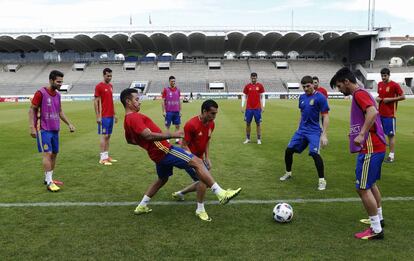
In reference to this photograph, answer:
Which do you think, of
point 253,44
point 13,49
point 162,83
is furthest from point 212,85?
point 13,49

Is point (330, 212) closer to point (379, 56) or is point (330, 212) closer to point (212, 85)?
point (212, 85)

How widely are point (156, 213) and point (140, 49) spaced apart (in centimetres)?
6252

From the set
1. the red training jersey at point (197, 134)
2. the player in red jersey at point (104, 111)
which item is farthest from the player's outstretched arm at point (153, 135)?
the player in red jersey at point (104, 111)

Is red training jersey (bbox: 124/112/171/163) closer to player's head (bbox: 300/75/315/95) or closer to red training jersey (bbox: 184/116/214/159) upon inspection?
red training jersey (bbox: 184/116/214/159)

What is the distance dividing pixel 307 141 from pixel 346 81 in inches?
101

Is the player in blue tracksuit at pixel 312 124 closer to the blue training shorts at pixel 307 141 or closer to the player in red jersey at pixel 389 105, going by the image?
the blue training shorts at pixel 307 141

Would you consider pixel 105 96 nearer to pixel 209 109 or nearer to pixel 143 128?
pixel 143 128

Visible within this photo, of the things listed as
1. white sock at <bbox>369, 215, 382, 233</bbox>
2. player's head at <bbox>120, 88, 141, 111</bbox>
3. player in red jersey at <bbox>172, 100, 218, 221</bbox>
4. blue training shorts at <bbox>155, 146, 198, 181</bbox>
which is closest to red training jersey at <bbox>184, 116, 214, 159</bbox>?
player in red jersey at <bbox>172, 100, 218, 221</bbox>

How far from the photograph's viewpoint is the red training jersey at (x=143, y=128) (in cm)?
475

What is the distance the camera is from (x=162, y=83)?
57562 mm

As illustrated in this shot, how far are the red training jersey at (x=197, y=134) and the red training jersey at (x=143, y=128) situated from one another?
366 millimetres

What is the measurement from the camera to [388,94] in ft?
29.0

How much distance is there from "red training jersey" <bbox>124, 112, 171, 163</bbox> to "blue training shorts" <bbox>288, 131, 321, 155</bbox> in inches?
113

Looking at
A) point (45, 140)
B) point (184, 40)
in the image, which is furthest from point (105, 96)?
point (184, 40)
